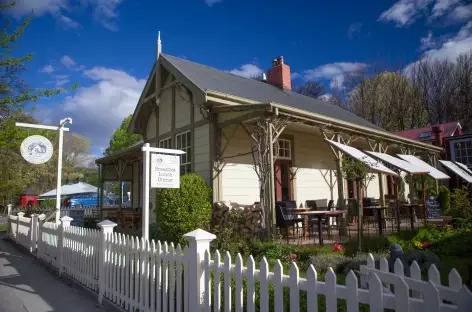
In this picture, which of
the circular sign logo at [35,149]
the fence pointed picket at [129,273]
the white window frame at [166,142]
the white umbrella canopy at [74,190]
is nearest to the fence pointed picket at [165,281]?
the fence pointed picket at [129,273]

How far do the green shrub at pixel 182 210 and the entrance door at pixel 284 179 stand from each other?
10.4 ft

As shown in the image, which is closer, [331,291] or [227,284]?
[331,291]

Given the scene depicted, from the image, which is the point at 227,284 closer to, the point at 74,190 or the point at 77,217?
the point at 77,217

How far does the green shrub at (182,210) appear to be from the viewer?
7875 mm

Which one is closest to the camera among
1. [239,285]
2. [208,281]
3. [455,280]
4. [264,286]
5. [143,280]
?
[455,280]

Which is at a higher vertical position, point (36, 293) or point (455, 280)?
point (455, 280)

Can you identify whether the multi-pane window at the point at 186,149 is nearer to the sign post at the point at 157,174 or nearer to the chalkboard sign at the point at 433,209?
the sign post at the point at 157,174

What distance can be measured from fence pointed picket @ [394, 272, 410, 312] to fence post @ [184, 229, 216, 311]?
185 cm

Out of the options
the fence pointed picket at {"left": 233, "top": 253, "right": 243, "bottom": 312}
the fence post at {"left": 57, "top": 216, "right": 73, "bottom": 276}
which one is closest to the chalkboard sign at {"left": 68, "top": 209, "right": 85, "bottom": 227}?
the fence post at {"left": 57, "top": 216, "right": 73, "bottom": 276}

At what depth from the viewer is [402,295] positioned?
1.83m

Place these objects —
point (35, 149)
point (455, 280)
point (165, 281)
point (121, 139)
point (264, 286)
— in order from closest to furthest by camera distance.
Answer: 1. point (455, 280)
2. point (264, 286)
3. point (165, 281)
4. point (35, 149)
5. point (121, 139)

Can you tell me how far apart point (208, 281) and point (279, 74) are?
44.3 feet

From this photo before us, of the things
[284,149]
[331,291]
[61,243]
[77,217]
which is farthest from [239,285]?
[77,217]

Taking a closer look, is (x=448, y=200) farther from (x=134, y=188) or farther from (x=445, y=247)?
(x=134, y=188)
